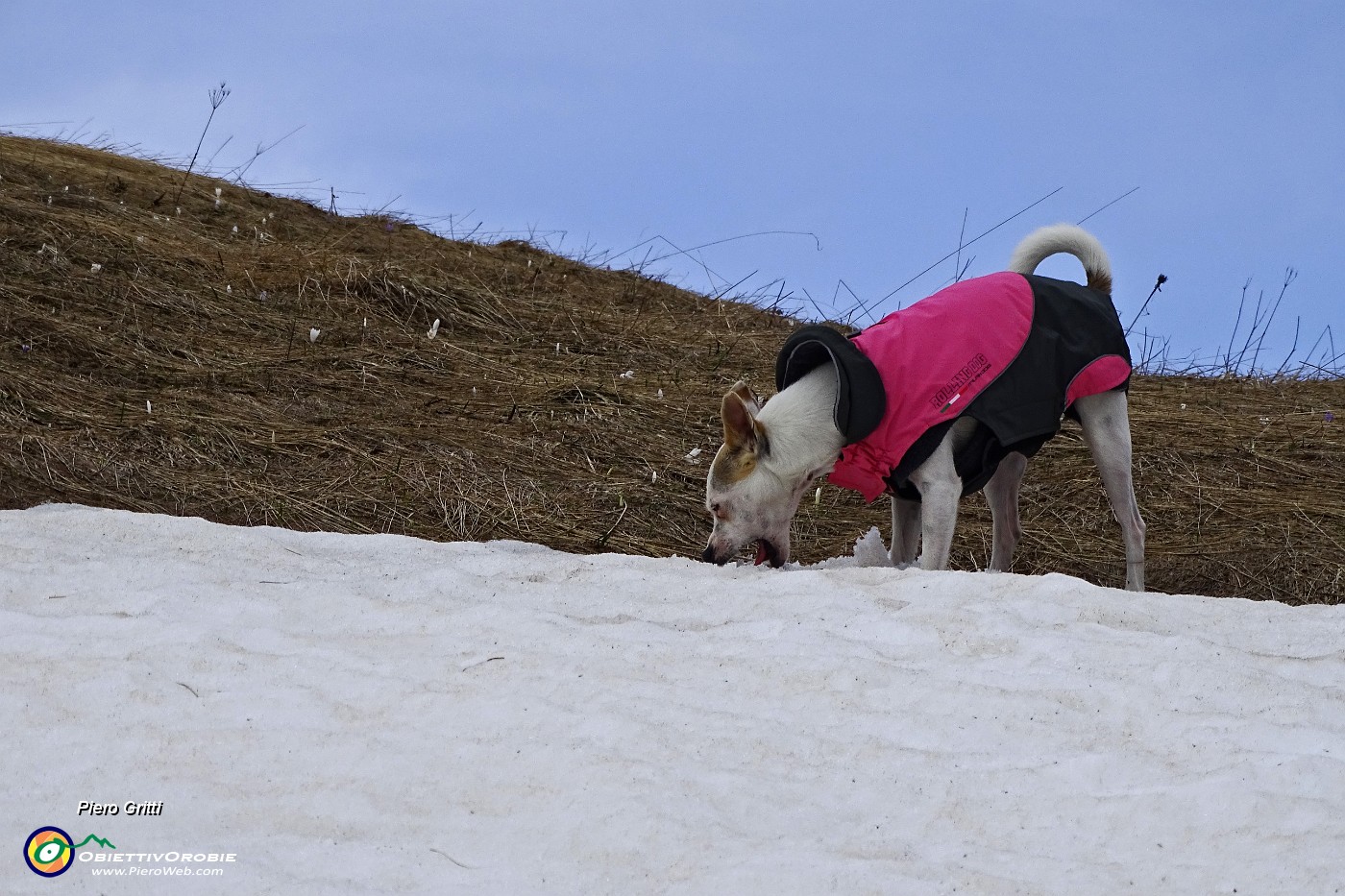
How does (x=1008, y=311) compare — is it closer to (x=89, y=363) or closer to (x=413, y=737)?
(x=413, y=737)

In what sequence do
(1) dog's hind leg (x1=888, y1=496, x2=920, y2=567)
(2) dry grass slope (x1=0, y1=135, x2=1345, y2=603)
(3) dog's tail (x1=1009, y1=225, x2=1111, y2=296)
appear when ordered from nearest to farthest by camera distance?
(1) dog's hind leg (x1=888, y1=496, x2=920, y2=567), (3) dog's tail (x1=1009, y1=225, x2=1111, y2=296), (2) dry grass slope (x1=0, y1=135, x2=1345, y2=603)

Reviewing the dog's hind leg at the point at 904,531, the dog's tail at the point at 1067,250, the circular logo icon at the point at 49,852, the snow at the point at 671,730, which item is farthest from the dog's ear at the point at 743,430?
the circular logo icon at the point at 49,852

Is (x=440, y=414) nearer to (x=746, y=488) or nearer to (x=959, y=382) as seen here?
(x=746, y=488)

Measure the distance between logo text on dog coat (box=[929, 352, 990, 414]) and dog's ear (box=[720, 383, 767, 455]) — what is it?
2.58 ft

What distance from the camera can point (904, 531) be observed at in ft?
21.3

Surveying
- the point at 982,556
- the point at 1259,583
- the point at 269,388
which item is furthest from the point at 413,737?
the point at 269,388

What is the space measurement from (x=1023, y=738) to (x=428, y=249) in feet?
37.5

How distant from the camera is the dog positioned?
575cm

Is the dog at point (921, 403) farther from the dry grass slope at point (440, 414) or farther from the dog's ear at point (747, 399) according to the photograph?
the dry grass slope at point (440, 414)

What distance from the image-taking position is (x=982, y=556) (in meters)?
7.67

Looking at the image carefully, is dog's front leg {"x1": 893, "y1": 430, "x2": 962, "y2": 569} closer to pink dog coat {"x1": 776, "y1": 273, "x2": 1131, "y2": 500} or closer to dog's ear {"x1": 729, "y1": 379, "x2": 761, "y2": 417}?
pink dog coat {"x1": 776, "y1": 273, "x2": 1131, "y2": 500}

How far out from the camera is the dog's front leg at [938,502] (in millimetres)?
5789

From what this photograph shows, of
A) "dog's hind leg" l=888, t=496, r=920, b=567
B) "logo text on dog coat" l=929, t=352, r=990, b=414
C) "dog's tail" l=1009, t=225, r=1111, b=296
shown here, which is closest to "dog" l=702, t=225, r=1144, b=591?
"logo text on dog coat" l=929, t=352, r=990, b=414

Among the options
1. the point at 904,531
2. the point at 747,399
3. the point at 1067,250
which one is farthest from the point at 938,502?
the point at 1067,250
